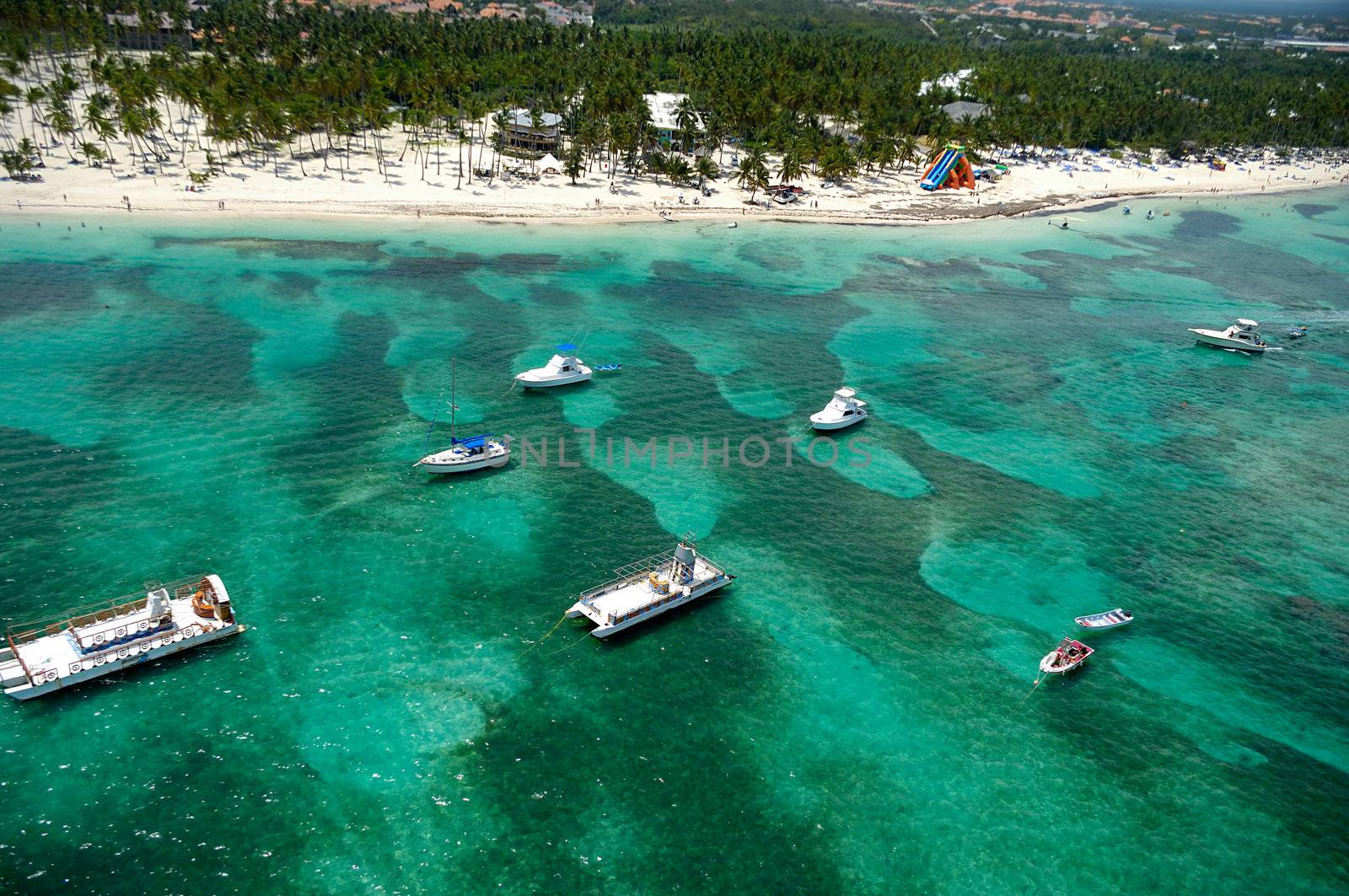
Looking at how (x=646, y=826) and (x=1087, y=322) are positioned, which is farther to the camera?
(x=1087, y=322)

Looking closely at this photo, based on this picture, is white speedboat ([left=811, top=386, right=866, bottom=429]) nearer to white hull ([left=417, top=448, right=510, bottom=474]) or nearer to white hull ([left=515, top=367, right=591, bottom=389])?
white hull ([left=515, top=367, right=591, bottom=389])

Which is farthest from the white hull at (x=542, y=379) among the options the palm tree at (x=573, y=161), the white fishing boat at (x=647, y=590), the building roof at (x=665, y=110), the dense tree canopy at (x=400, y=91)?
the building roof at (x=665, y=110)

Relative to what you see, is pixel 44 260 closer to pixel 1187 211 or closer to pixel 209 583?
pixel 209 583

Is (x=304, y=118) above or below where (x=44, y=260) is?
above

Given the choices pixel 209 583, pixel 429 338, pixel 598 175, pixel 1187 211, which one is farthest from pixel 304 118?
pixel 1187 211

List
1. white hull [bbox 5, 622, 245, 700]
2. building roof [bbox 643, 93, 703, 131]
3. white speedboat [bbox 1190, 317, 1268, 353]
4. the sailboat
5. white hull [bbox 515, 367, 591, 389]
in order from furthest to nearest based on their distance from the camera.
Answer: building roof [bbox 643, 93, 703, 131] → white speedboat [bbox 1190, 317, 1268, 353] → white hull [bbox 515, 367, 591, 389] → the sailboat → white hull [bbox 5, 622, 245, 700]

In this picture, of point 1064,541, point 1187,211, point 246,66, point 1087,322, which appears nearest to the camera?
point 1064,541

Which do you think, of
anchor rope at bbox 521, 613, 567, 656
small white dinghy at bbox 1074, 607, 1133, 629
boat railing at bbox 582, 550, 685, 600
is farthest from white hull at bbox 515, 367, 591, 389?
small white dinghy at bbox 1074, 607, 1133, 629
